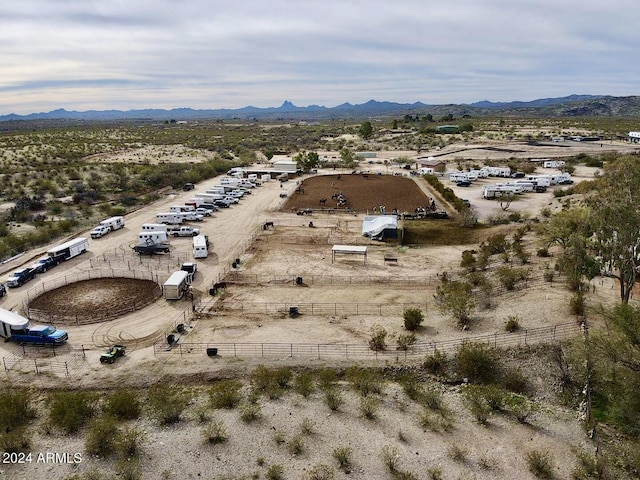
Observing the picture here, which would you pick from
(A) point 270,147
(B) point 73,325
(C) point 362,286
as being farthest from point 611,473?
(A) point 270,147

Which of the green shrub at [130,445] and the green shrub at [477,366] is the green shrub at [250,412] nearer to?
the green shrub at [130,445]

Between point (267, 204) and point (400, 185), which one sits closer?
point (267, 204)

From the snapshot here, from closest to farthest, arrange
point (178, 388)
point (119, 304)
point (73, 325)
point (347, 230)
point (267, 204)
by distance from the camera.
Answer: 1. point (178, 388)
2. point (73, 325)
3. point (119, 304)
4. point (347, 230)
5. point (267, 204)

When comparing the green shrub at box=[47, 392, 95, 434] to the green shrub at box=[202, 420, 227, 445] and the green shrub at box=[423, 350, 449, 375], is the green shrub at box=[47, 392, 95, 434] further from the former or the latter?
the green shrub at box=[423, 350, 449, 375]

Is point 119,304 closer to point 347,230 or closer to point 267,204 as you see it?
point 347,230

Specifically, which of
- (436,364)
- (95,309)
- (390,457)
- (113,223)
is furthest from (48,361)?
(113,223)

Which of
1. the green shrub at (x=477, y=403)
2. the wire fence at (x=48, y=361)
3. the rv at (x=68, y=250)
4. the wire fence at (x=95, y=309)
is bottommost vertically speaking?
the green shrub at (x=477, y=403)

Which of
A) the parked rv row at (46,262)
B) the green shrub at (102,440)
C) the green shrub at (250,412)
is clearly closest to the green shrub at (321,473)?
the green shrub at (250,412)
